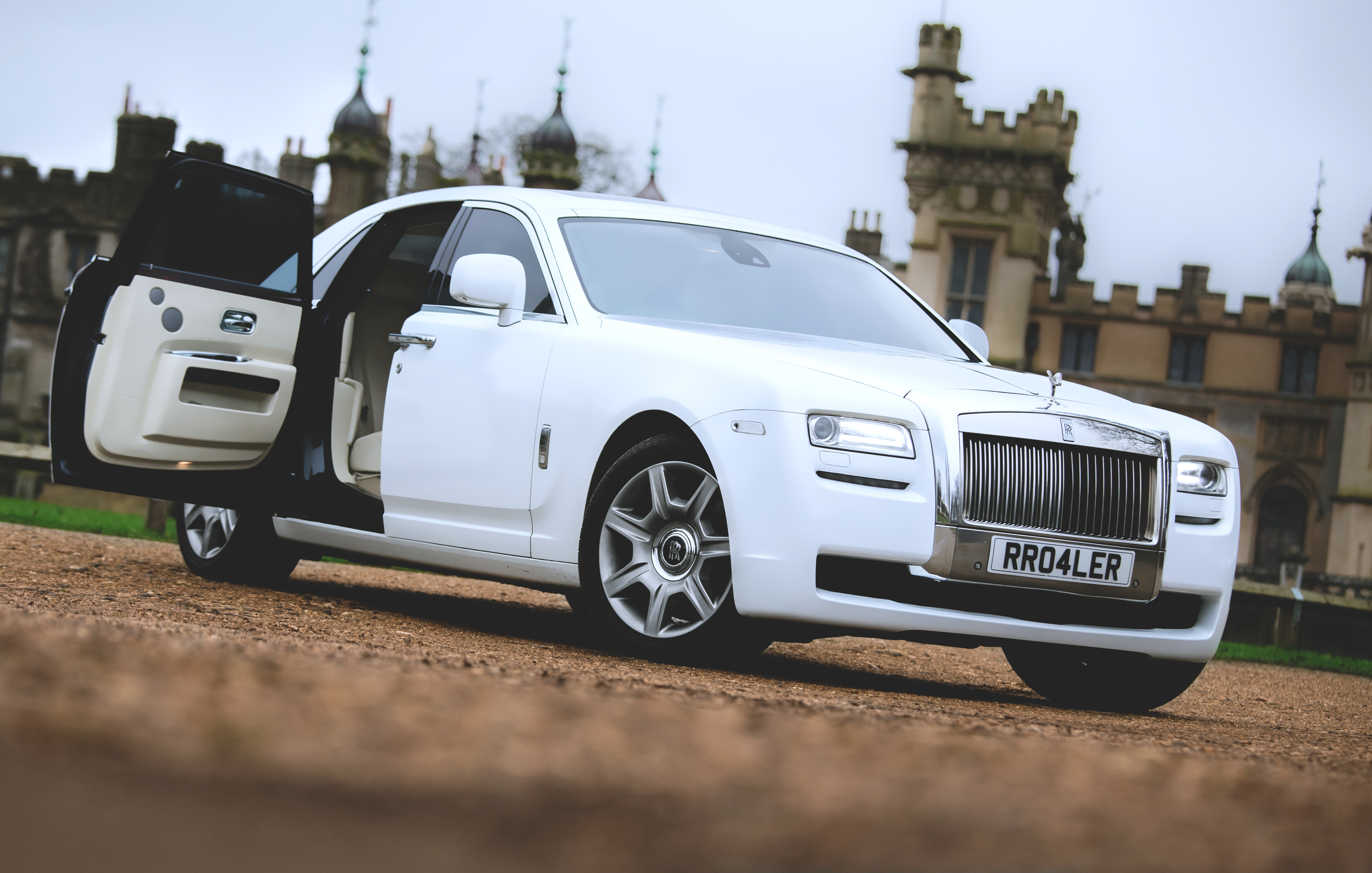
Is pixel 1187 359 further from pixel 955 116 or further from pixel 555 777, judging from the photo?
pixel 555 777

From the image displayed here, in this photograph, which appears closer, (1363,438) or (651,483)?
(651,483)

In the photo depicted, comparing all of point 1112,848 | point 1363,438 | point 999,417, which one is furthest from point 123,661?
point 1363,438

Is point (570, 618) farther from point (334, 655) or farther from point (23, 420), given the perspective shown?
point (23, 420)

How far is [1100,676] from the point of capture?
213 inches

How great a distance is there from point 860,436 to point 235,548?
3.36 meters

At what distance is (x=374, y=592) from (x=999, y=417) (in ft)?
13.1

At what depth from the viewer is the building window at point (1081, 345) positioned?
43.5 meters

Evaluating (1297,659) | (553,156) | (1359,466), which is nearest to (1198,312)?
(1359,466)

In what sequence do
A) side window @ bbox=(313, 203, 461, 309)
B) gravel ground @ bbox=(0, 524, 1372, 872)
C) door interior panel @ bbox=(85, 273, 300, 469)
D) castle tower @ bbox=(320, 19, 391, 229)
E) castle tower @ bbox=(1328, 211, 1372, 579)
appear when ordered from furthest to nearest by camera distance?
castle tower @ bbox=(320, 19, 391, 229) → castle tower @ bbox=(1328, 211, 1372, 579) → side window @ bbox=(313, 203, 461, 309) → door interior panel @ bbox=(85, 273, 300, 469) → gravel ground @ bbox=(0, 524, 1372, 872)

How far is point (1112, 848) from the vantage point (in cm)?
181

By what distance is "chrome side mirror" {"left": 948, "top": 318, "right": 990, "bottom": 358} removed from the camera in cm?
622

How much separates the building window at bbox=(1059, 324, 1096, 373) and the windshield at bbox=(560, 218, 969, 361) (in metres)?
38.6

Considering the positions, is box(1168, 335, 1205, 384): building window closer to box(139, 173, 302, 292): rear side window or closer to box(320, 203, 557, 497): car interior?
box(320, 203, 557, 497): car interior

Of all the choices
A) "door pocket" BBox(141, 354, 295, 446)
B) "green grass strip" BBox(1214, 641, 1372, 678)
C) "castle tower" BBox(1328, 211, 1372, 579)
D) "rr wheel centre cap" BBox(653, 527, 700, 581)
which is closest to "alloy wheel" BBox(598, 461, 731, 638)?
"rr wheel centre cap" BBox(653, 527, 700, 581)
